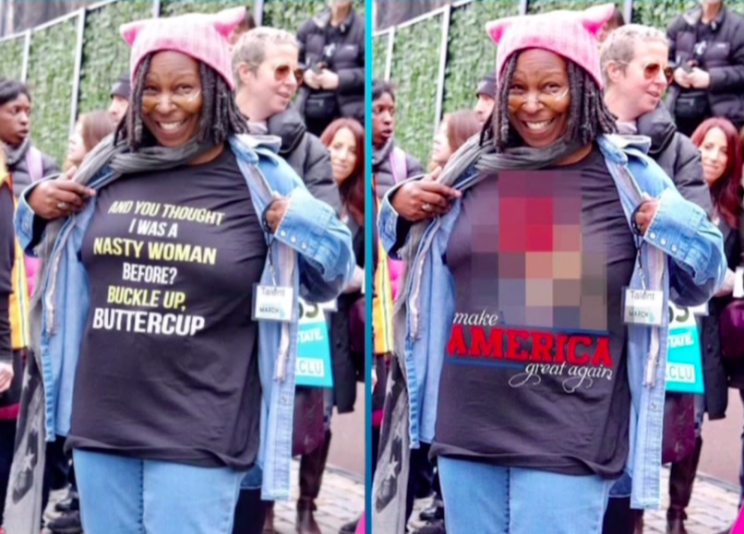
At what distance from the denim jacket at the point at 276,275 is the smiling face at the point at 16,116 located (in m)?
0.50

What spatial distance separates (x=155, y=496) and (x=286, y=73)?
3.99ft

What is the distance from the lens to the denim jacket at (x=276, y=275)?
3.26 meters

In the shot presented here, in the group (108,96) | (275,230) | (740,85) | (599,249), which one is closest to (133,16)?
(108,96)

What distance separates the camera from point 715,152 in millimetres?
3273

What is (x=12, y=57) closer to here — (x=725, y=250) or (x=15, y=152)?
(x=15, y=152)

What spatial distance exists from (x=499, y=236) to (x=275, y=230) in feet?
1.94

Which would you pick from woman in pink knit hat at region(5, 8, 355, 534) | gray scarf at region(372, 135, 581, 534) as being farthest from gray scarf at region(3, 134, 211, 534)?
gray scarf at region(372, 135, 581, 534)

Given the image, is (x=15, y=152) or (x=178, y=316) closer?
(x=178, y=316)

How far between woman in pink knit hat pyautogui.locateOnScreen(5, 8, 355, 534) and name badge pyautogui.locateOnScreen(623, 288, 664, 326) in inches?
29.8

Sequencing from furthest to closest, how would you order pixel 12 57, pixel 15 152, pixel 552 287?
pixel 12 57
pixel 15 152
pixel 552 287

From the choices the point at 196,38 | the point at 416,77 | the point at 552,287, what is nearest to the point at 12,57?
the point at 196,38

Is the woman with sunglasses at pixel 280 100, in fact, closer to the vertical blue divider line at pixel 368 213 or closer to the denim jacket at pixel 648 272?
the vertical blue divider line at pixel 368 213

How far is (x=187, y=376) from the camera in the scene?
10.8 ft

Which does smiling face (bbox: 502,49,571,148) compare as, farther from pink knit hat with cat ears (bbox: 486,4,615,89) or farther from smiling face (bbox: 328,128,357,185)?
smiling face (bbox: 328,128,357,185)
